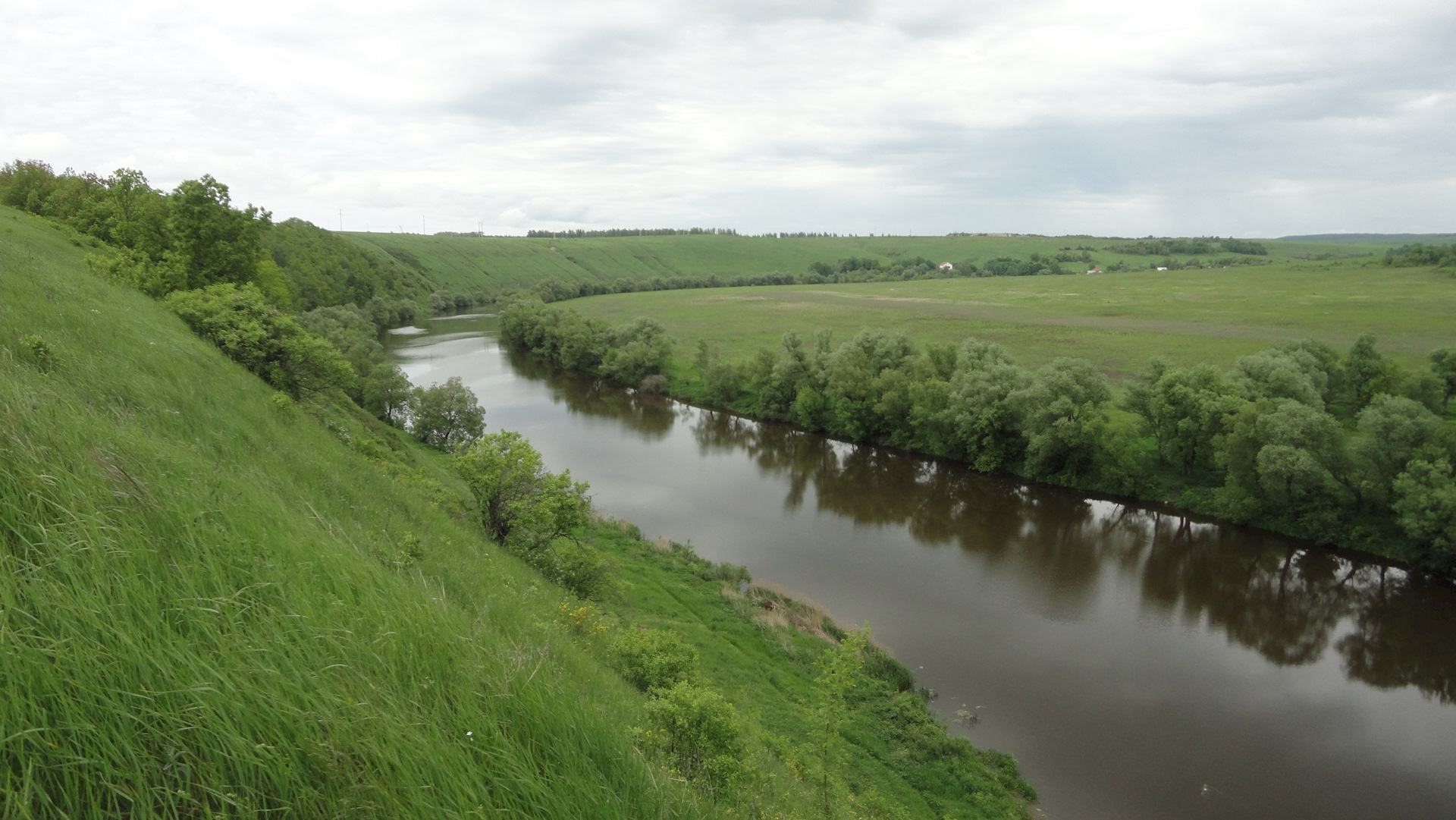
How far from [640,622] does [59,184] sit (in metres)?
46.9

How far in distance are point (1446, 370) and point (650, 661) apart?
53.7m

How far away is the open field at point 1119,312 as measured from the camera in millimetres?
64250

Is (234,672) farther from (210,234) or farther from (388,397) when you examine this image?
(388,397)

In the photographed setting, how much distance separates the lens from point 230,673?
3.17m

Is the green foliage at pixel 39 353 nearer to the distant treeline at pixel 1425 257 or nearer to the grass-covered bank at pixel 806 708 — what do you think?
the grass-covered bank at pixel 806 708

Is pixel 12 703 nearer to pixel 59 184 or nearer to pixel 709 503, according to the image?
pixel 709 503

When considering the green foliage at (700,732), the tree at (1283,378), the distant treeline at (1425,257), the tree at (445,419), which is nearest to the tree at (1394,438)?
the tree at (1283,378)

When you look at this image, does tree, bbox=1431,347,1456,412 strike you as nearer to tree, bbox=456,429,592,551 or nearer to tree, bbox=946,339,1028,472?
tree, bbox=946,339,1028,472

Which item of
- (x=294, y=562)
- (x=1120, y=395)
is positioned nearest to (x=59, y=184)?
(x=294, y=562)

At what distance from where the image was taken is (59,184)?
40500 millimetres

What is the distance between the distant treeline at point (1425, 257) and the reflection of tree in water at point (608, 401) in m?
117

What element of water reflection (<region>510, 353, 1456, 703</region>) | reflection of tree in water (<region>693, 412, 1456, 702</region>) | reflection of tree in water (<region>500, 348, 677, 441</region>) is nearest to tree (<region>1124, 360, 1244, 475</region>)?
water reflection (<region>510, 353, 1456, 703</region>)

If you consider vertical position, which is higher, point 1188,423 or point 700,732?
point 700,732

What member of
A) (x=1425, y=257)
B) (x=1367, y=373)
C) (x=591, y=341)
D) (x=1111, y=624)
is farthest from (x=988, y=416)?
(x=1425, y=257)
